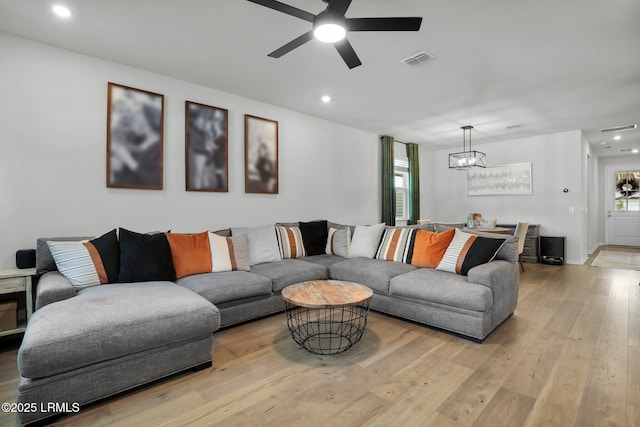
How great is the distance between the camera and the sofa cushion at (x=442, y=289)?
8.44 ft

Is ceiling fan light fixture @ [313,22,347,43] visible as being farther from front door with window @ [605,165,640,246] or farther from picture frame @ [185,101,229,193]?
front door with window @ [605,165,640,246]

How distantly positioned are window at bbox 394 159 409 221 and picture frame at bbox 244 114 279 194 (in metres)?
3.23

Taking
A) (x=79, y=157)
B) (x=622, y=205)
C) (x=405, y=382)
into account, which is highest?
(x=79, y=157)

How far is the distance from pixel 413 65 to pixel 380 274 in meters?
2.24

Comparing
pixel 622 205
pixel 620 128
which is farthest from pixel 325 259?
Result: pixel 622 205

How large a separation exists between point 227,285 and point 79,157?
76.6 inches

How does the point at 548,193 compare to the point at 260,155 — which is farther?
the point at 548,193

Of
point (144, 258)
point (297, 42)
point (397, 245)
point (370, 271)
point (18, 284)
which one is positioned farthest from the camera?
point (397, 245)

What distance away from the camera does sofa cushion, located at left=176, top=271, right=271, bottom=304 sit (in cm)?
271

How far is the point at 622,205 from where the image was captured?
8805 millimetres

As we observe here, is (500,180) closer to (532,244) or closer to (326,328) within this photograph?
(532,244)

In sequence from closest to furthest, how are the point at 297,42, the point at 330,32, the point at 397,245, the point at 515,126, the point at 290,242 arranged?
the point at 330,32 < the point at 297,42 < the point at 397,245 < the point at 290,242 < the point at 515,126

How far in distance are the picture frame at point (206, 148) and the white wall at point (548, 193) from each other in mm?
5930

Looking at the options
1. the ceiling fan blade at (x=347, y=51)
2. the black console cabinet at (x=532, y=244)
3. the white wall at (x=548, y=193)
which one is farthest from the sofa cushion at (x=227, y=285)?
the white wall at (x=548, y=193)
